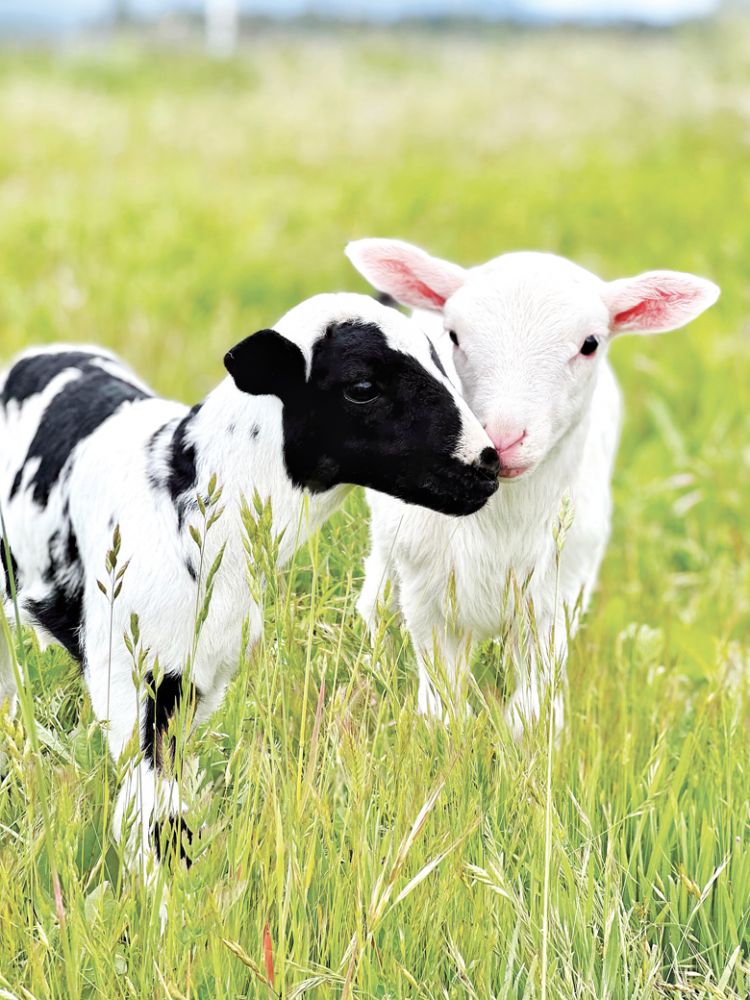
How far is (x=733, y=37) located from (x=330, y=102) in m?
6.90

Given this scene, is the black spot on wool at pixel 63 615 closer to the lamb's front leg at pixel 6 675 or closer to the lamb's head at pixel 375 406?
the lamb's front leg at pixel 6 675

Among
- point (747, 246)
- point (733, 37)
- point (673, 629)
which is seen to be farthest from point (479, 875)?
point (733, 37)

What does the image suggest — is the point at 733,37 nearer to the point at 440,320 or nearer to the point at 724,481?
the point at 724,481

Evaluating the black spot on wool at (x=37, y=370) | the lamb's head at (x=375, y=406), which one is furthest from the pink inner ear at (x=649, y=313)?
the black spot on wool at (x=37, y=370)

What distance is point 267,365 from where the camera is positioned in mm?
2475

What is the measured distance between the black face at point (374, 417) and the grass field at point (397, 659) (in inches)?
11.9

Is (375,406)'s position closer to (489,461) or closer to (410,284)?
(489,461)

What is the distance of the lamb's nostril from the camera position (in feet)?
8.23

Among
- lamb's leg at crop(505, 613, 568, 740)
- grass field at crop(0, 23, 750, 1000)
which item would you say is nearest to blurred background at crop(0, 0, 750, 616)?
grass field at crop(0, 23, 750, 1000)

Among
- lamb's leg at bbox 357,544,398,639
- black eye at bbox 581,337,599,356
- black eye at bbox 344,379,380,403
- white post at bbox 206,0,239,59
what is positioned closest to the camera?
black eye at bbox 344,379,380,403

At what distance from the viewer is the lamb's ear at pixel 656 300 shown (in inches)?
121

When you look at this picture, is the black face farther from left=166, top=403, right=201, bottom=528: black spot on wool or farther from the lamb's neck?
left=166, top=403, right=201, bottom=528: black spot on wool

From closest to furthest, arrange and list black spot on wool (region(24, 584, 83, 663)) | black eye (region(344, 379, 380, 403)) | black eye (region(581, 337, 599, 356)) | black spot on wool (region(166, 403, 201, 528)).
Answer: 1. black eye (region(344, 379, 380, 403))
2. black spot on wool (region(166, 403, 201, 528))
3. black spot on wool (region(24, 584, 83, 663))
4. black eye (region(581, 337, 599, 356))

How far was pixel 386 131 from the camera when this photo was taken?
1303 cm
